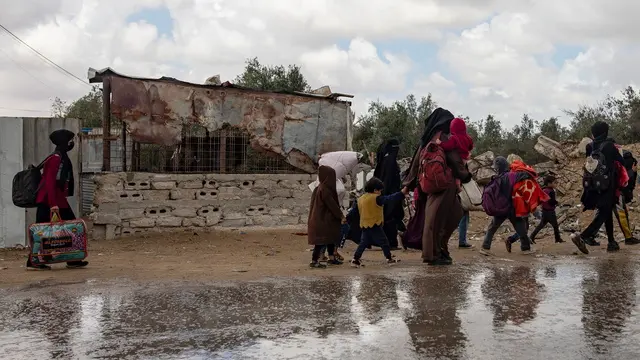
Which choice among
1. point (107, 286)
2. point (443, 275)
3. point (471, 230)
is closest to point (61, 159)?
point (107, 286)

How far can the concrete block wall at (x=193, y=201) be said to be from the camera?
1223 centimetres

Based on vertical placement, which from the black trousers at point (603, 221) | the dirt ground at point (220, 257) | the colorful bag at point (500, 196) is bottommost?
the dirt ground at point (220, 257)

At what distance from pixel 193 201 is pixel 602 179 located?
7.40 m

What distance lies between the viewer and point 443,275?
7.34m

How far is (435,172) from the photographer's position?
8.20 meters

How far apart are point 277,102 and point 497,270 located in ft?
23.0

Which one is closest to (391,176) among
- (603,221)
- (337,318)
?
(603,221)

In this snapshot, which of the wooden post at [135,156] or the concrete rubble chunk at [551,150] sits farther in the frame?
the concrete rubble chunk at [551,150]

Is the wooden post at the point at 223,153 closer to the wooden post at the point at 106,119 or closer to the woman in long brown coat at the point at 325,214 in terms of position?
the wooden post at the point at 106,119

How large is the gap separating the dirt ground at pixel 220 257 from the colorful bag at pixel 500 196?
2.17ft

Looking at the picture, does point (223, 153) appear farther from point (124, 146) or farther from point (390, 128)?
point (390, 128)

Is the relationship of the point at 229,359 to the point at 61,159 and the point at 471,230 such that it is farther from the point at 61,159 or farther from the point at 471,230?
the point at 471,230

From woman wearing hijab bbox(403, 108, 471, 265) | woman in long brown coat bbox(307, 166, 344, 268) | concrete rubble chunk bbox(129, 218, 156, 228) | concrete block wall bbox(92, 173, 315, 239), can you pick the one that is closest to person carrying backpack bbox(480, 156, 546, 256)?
woman wearing hijab bbox(403, 108, 471, 265)

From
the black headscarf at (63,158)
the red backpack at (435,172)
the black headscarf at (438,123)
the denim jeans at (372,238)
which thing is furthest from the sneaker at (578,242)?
the black headscarf at (63,158)
